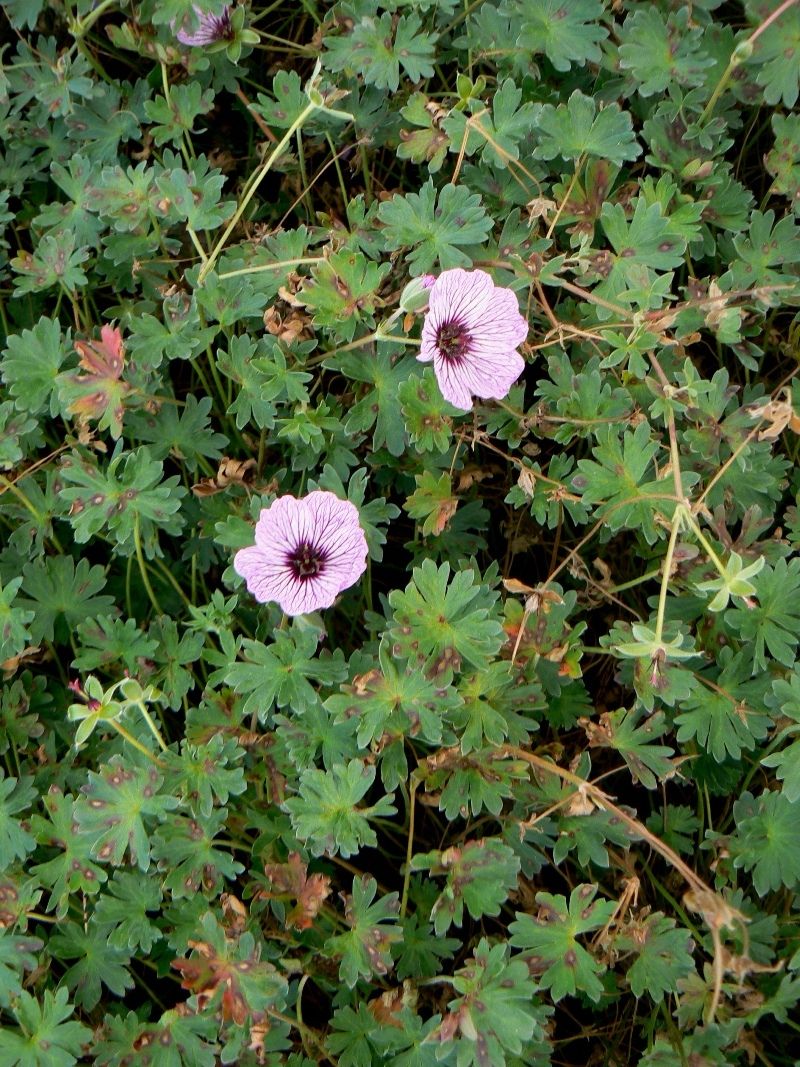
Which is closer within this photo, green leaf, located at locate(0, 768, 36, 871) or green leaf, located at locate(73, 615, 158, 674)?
green leaf, located at locate(0, 768, 36, 871)

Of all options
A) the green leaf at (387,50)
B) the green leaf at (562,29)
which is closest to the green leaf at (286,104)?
the green leaf at (387,50)

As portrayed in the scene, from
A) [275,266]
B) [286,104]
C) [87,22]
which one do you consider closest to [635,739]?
[275,266]

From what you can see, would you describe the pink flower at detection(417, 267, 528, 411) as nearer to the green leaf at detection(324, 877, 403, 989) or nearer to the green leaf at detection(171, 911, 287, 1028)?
the green leaf at detection(324, 877, 403, 989)

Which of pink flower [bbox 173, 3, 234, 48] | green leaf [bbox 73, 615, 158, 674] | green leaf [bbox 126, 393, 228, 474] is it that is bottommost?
green leaf [bbox 73, 615, 158, 674]

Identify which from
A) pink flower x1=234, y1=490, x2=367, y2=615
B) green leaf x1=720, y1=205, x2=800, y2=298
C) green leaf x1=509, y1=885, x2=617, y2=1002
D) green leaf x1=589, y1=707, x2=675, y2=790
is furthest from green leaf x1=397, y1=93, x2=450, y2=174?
green leaf x1=509, y1=885, x2=617, y2=1002

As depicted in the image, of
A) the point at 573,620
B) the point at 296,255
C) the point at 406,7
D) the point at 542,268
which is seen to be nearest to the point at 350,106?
the point at 406,7

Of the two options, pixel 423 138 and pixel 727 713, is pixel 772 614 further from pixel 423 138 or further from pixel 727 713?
pixel 423 138
